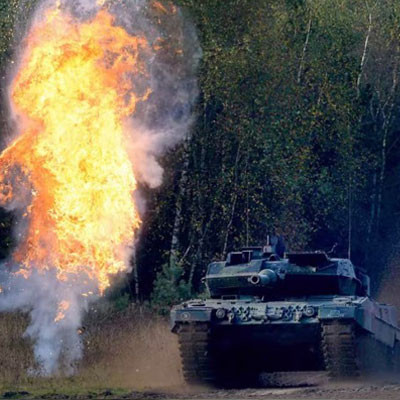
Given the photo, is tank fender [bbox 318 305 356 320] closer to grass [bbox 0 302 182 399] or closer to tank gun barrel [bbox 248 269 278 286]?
tank gun barrel [bbox 248 269 278 286]

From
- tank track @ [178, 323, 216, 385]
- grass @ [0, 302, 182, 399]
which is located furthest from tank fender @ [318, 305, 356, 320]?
grass @ [0, 302, 182, 399]

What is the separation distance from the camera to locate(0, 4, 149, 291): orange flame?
23406 millimetres

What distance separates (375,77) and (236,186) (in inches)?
342

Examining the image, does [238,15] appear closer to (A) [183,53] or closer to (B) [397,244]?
(A) [183,53]

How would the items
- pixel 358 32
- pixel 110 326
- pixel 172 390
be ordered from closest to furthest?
pixel 172 390, pixel 110 326, pixel 358 32

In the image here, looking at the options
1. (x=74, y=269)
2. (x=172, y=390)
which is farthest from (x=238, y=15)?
(x=172, y=390)

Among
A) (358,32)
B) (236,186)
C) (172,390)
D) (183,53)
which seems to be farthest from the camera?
(358,32)

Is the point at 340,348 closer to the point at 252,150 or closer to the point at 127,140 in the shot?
the point at 127,140

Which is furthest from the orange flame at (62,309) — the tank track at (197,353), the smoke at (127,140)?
the tank track at (197,353)

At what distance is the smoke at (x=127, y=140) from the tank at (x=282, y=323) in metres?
2.82

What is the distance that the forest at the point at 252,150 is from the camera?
105ft

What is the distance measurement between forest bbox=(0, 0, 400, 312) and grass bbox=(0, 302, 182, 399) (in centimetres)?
298

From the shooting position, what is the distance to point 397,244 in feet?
129

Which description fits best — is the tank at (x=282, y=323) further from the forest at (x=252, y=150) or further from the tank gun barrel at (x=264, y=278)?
the forest at (x=252, y=150)
